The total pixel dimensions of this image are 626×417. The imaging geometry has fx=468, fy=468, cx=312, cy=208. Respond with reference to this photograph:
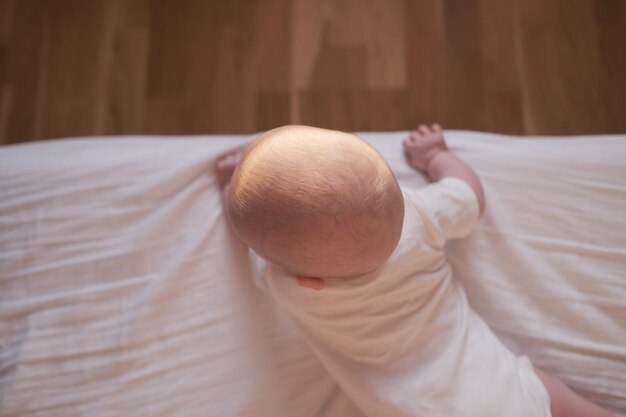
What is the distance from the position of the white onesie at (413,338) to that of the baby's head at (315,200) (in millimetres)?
99

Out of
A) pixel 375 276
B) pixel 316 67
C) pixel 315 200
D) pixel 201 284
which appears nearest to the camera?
pixel 315 200

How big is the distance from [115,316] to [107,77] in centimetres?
72

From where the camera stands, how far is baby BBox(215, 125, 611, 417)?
476 mm

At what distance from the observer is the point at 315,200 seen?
468 mm

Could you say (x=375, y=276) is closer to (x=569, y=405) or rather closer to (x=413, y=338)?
(x=413, y=338)

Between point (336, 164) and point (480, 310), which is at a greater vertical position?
point (336, 164)

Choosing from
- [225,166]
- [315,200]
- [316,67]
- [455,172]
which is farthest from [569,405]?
[316,67]

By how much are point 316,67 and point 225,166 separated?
0.50 meters

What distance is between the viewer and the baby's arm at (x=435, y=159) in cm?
76

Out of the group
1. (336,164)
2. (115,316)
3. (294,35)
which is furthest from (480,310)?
(294,35)

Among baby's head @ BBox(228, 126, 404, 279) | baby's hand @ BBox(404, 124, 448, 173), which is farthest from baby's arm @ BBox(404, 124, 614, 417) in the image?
baby's head @ BBox(228, 126, 404, 279)

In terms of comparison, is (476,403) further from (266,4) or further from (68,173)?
(266,4)

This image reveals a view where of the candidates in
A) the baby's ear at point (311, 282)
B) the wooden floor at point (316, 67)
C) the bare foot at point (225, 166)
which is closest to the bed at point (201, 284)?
the bare foot at point (225, 166)

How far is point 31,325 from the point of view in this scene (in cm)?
71
